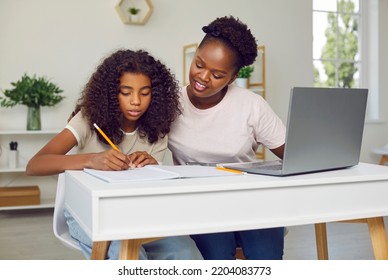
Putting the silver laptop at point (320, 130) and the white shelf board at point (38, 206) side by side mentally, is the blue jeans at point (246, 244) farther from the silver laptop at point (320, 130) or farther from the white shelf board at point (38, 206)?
the white shelf board at point (38, 206)

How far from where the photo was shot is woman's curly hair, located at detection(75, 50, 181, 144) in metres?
1.62

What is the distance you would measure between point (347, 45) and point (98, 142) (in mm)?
4621

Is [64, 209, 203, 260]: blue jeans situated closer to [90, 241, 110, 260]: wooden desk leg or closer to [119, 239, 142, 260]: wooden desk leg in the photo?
[90, 241, 110, 260]: wooden desk leg

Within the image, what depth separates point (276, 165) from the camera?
1376mm

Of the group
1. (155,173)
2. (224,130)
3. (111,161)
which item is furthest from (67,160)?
(224,130)

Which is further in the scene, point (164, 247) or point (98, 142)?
point (98, 142)

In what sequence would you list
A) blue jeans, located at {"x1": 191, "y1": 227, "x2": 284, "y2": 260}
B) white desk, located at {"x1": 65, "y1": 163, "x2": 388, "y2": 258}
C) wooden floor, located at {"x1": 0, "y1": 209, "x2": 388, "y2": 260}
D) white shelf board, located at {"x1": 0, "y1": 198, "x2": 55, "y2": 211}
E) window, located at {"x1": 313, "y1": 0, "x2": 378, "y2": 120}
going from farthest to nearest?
window, located at {"x1": 313, "y1": 0, "x2": 378, "y2": 120}
white shelf board, located at {"x1": 0, "y1": 198, "x2": 55, "y2": 211}
wooden floor, located at {"x1": 0, "y1": 209, "x2": 388, "y2": 260}
blue jeans, located at {"x1": 191, "y1": 227, "x2": 284, "y2": 260}
white desk, located at {"x1": 65, "y1": 163, "x2": 388, "y2": 258}

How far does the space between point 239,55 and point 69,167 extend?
2.34ft

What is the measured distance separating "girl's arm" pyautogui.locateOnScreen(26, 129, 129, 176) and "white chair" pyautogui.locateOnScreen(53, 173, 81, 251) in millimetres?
40

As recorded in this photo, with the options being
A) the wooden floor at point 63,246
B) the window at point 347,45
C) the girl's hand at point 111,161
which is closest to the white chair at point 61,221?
the girl's hand at point 111,161

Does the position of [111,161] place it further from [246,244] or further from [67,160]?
[246,244]

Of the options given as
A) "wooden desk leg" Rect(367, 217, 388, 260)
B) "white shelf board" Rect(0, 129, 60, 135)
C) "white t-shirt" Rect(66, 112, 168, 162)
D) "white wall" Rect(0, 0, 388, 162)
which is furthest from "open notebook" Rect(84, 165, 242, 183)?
"white wall" Rect(0, 0, 388, 162)

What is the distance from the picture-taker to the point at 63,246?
120 inches
